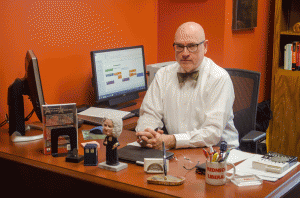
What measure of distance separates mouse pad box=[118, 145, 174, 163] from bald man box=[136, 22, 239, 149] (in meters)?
0.24

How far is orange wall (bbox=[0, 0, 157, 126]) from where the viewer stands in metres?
2.59

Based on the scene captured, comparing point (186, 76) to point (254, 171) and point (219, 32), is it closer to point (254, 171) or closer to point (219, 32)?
point (254, 171)

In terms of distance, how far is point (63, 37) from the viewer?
9.60 ft

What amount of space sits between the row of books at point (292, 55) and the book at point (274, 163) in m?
2.32

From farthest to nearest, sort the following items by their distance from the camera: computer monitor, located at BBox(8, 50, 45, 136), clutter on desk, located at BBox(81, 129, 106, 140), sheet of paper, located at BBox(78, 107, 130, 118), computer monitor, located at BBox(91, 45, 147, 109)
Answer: computer monitor, located at BBox(91, 45, 147, 109) → sheet of paper, located at BBox(78, 107, 130, 118) → clutter on desk, located at BBox(81, 129, 106, 140) → computer monitor, located at BBox(8, 50, 45, 136)

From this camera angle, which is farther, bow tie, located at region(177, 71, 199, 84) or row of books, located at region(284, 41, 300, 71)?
row of books, located at region(284, 41, 300, 71)

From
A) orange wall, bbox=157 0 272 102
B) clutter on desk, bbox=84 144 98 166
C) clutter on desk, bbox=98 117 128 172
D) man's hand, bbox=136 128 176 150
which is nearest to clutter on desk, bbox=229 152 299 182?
man's hand, bbox=136 128 176 150

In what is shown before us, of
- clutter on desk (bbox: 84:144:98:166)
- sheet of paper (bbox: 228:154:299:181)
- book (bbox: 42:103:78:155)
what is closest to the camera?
sheet of paper (bbox: 228:154:299:181)

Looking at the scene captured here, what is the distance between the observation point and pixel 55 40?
2871 mm

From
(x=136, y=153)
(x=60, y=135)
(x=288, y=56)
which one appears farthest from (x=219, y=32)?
(x=60, y=135)

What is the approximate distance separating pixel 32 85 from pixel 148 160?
30.9 inches

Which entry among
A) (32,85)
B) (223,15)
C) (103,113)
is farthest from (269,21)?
(32,85)

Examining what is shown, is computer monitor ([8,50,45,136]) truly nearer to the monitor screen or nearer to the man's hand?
the monitor screen

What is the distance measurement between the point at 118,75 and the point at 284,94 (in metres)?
1.84
